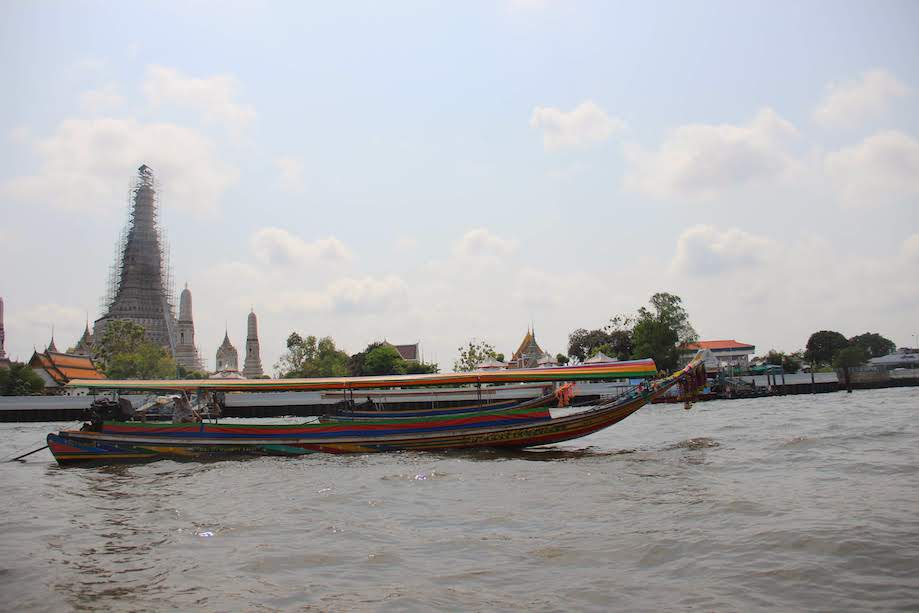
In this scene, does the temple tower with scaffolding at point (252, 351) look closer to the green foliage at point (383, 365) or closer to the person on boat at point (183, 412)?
the green foliage at point (383, 365)

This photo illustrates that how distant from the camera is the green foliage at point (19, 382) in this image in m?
42.7

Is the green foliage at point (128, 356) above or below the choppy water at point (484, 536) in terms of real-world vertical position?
above

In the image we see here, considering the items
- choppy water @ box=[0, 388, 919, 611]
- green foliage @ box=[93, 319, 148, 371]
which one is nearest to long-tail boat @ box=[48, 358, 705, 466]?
choppy water @ box=[0, 388, 919, 611]

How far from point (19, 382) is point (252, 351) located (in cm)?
5495

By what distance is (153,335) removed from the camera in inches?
3137

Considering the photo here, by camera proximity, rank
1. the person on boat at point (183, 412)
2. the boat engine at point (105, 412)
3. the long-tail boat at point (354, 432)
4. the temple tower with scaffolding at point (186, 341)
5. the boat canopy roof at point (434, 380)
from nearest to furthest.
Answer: the boat canopy roof at point (434, 380), the long-tail boat at point (354, 432), the boat engine at point (105, 412), the person on boat at point (183, 412), the temple tower with scaffolding at point (186, 341)

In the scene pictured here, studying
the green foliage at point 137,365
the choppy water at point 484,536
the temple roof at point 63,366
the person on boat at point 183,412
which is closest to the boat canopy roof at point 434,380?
the person on boat at point 183,412

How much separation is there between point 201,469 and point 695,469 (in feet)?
31.6

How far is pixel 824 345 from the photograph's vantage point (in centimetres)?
7888

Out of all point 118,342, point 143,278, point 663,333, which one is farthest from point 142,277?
point 663,333

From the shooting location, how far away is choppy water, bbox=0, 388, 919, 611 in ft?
16.3

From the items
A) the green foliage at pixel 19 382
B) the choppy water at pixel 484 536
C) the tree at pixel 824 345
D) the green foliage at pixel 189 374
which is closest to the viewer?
the choppy water at pixel 484 536

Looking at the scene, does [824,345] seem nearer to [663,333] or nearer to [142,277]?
[663,333]

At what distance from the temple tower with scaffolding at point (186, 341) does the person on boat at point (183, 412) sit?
72532 mm
